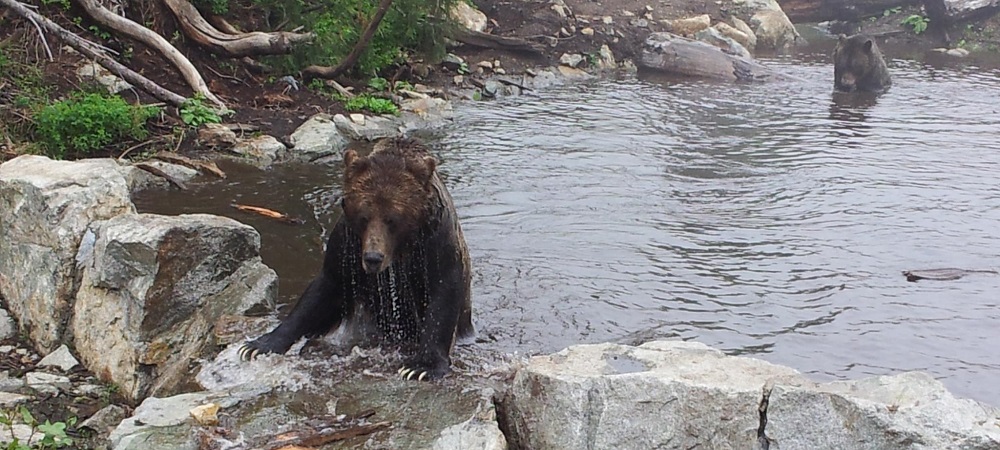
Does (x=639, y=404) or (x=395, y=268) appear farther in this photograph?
(x=395, y=268)

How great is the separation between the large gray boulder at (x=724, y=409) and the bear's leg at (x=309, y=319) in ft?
4.57

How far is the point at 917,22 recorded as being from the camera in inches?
1019

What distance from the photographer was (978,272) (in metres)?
7.16

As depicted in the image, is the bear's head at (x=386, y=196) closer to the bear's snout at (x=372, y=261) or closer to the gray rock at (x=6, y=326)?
the bear's snout at (x=372, y=261)

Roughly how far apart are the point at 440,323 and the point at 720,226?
417 centimetres

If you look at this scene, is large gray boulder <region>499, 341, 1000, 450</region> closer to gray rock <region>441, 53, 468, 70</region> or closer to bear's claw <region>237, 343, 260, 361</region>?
bear's claw <region>237, 343, 260, 361</region>

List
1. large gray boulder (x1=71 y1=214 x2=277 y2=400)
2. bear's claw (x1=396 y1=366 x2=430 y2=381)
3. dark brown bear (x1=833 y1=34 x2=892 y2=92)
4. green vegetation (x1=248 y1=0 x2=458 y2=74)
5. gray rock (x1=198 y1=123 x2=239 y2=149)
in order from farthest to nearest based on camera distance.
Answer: dark brown bear (x1=833 y1=34 x2=892 y2=92)
green vegetation (x1=248 y1=0 x2=458 y2=74)
gray rock (x1=198 y1=123 x2=239 y2=149)
large gray boulder (x1=71 y1=214 x2=277 y2=400)
bear's claw (x1=396 y1=366 x2=430 y2=381)

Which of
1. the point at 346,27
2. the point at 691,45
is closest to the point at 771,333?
the point at 346,27

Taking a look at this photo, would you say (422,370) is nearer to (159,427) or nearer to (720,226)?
(159,427)

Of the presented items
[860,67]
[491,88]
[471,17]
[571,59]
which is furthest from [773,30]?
[491,88]

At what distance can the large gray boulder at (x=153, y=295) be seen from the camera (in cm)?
518

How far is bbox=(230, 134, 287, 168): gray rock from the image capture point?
32.5 feet

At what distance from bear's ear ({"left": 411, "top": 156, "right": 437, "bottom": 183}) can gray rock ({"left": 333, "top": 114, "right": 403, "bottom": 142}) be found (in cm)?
684

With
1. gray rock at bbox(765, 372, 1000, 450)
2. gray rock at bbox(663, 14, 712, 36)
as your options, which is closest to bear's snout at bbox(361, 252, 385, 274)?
gray rock at bbox(765, 372, 1000, 450)
